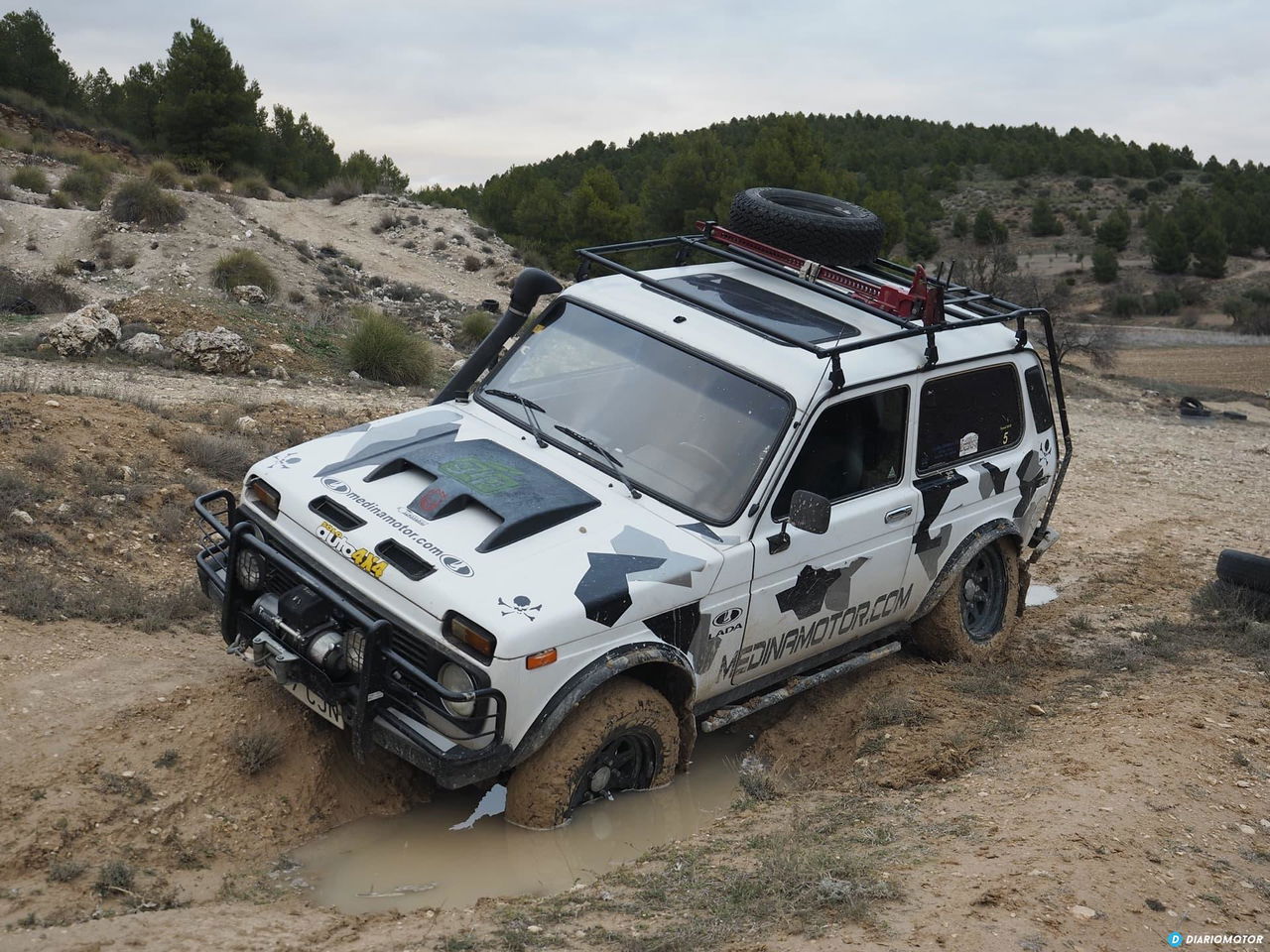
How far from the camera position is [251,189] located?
108ft

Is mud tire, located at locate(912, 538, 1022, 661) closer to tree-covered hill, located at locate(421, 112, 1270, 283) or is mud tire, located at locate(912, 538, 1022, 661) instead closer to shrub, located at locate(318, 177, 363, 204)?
tree-covered hill, located at locate(421, 112, 1270, 283)

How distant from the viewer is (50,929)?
3.64m

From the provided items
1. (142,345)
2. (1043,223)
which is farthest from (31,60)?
(1043,223)

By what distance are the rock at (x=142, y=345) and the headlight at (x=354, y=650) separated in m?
9.45

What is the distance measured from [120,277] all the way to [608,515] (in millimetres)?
16221

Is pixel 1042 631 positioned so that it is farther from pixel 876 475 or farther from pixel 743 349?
pixel 743 349

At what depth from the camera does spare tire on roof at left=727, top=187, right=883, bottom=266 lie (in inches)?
261

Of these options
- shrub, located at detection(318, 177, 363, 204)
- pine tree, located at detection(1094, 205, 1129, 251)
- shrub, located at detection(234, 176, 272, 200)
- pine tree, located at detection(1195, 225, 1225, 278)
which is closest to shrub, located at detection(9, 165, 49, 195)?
shrub, located at detection(234, 176, 272, 200)

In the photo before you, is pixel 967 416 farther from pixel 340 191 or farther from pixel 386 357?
pixel 340 191

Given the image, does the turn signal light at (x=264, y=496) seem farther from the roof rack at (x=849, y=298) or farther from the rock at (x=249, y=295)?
the rock at (x=249, y=295)

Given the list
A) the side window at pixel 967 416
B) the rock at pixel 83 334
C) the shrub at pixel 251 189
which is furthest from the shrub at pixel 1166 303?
the side window at pixel 967 416

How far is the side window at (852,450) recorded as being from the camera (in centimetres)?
522

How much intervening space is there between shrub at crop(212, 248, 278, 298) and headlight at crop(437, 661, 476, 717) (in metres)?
15.2

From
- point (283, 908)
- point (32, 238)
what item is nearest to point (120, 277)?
point (32, 238)
